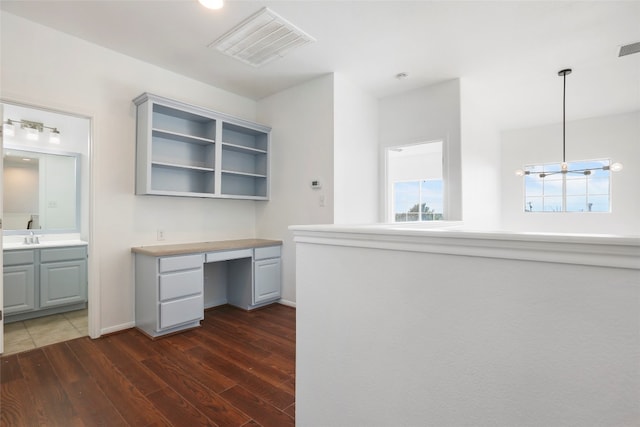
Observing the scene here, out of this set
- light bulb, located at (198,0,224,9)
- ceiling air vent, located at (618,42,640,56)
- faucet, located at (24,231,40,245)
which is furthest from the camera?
faucet, located at (24,231,40,245)

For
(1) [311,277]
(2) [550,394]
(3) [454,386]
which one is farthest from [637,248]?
(1) [311,277]

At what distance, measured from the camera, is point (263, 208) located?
427cm

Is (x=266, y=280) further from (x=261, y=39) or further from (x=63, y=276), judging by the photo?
(x=261, y=39)

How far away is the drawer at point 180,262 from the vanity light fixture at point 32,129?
2.55 metres

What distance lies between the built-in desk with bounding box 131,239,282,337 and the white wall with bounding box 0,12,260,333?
0.68ft

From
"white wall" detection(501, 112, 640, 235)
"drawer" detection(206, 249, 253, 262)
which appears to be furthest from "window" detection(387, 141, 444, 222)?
"drawer" detection(206, 249, 253, 262)

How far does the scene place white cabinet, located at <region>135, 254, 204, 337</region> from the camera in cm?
284

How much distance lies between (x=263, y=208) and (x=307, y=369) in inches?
124

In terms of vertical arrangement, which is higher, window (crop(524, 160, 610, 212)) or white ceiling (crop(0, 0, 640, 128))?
white ceiling (crop(0, 0, 640, 128))

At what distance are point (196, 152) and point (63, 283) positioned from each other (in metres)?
2.18

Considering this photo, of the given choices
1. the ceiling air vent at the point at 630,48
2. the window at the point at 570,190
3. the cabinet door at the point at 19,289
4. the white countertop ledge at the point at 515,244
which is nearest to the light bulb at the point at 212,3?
the white countertop ledge at the point at 515,244

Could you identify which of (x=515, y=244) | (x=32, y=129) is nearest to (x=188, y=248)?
(x=32, y=129)

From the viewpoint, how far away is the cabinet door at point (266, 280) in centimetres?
367

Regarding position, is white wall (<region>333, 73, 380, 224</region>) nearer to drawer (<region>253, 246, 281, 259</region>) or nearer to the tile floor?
drawer (<region>253, 246, 281, 259</region>)
